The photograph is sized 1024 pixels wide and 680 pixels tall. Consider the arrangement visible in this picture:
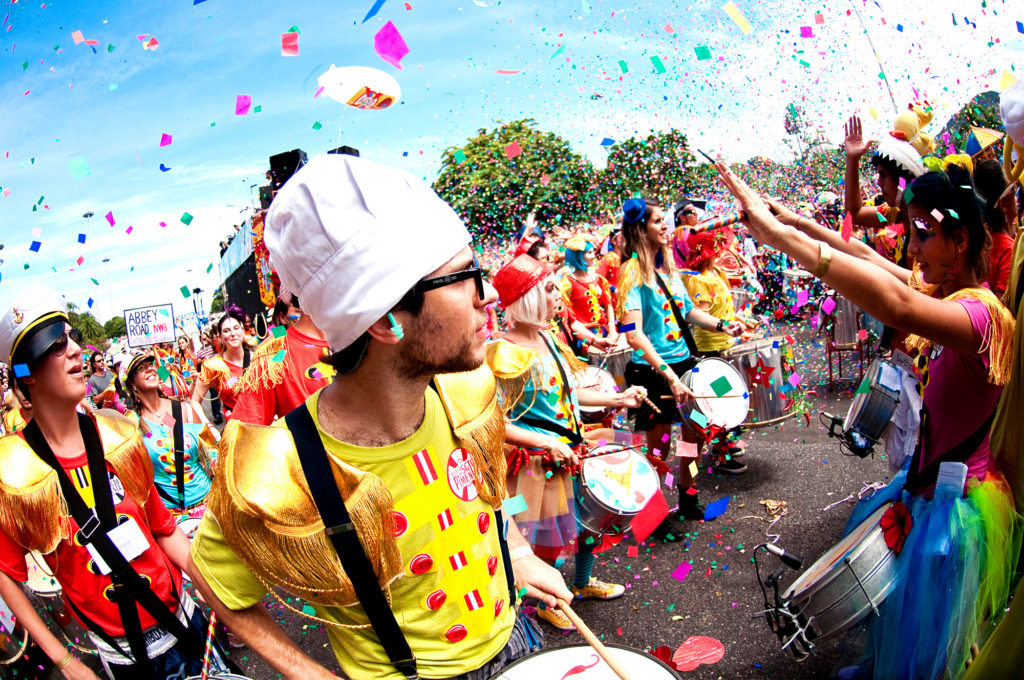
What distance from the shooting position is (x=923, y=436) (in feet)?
8.66

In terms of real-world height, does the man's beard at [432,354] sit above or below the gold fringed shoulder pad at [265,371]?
above

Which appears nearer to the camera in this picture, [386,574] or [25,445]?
[386,574]

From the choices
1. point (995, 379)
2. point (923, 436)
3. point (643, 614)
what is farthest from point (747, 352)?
point (995, 379)

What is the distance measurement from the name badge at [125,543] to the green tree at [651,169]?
21994 millimetres

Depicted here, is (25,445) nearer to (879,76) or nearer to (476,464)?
(476,464)

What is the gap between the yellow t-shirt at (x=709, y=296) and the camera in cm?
564

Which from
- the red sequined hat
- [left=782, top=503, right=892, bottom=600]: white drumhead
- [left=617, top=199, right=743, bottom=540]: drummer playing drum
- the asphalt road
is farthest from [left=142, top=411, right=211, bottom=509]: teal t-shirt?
[left=782, top=503, right=892, bottom=600]: white drumhead

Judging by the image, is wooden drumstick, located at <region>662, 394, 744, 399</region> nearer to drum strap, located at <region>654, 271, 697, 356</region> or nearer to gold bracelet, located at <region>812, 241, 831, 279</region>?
drum strap, located at <region>654, 271, 697, 356</region>

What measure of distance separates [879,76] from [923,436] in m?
4.02

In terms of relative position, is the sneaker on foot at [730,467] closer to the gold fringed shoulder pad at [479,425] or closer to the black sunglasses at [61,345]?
the gold fringed shoulder pad at [479,425]

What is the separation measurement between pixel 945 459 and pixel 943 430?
11cm

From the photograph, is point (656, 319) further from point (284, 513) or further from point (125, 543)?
point (284, 513)

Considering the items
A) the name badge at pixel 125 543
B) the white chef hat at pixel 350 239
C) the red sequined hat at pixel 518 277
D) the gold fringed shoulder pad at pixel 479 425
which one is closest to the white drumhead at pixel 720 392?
the red sequined hat at pixel 518 277

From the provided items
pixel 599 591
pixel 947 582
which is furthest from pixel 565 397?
pixel 947 582
